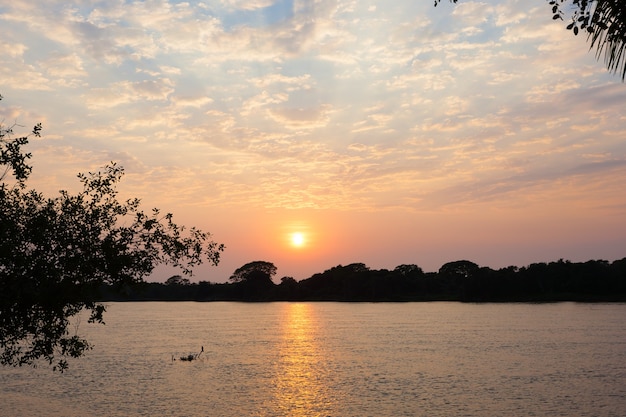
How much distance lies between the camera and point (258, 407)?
57.8 m

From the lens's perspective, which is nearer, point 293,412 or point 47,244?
point 47,244

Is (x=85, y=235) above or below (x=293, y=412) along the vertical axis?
above

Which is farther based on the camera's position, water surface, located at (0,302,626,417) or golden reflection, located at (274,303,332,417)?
golden reflection, located at (274,303,332,417)

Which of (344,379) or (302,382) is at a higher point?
(344,379)

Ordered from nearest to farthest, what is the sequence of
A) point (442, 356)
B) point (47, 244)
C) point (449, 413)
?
point (47, 244) → point (449, 413) → point (442, 356)

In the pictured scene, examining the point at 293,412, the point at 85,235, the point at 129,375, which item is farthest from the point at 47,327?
the point at 129,375

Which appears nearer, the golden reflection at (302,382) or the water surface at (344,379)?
the water surface at (344,379)

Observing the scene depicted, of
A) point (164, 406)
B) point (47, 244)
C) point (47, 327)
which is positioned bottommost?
point (164, 406)

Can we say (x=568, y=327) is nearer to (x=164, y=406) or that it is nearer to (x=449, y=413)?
(x=449, y=413)

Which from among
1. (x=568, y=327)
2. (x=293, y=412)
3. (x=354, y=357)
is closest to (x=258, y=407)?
(x=293, y=412)

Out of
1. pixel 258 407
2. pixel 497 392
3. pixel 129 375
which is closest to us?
pixel 258 407

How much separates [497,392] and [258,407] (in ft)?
90.8

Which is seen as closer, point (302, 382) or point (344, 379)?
point (302, 382)

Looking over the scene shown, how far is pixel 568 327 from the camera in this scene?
5733 inches
